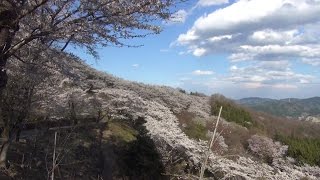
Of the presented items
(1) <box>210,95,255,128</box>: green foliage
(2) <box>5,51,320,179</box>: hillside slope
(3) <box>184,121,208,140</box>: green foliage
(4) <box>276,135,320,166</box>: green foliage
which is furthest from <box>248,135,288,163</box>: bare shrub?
(2) <box>5,51,320,179</box>: hillside slope

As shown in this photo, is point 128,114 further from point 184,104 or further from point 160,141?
point 184,104

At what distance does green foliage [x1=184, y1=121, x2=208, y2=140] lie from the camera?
28200 mm

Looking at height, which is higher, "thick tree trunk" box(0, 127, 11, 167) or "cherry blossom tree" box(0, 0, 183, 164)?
"cherry blossom tree" box(0, 0, 183, 164)

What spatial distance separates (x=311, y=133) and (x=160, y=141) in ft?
138

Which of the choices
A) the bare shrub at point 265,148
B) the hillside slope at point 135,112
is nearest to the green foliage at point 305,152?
the bare shrub at point 265,148

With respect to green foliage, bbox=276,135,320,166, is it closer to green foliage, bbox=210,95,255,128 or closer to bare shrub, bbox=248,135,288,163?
bare shrub, bbox=248,135,288,163

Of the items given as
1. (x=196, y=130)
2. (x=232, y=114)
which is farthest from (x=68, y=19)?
(x=232, y=114)

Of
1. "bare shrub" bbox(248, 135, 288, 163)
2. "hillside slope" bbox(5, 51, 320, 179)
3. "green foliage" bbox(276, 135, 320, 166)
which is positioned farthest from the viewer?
"bare shrub" bbox(248, 135, 288, 163)

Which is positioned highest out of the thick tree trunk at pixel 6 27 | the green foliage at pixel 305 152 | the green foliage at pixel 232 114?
the thick tree trunk at pixel 6 27

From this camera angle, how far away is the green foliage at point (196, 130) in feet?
92.5

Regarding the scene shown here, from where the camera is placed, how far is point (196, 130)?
30109 millimetres

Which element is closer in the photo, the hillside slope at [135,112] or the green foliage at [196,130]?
the hillside slope at [135,112]

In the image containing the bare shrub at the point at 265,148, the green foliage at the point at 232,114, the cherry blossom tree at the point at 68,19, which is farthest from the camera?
the green foliage at the point at 232,114

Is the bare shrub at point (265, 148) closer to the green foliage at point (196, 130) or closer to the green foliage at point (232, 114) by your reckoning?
the green foliage at point (196, 130)
